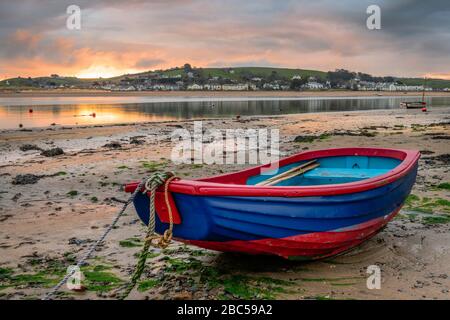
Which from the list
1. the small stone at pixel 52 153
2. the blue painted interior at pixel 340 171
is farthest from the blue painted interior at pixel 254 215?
the small stone at pixel 52 153

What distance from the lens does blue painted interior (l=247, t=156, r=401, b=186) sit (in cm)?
738

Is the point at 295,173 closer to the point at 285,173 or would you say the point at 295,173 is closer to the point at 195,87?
the point at 285,173

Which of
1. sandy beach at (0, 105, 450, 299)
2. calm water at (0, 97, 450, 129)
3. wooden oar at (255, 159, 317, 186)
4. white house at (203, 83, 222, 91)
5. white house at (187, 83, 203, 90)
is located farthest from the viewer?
white house at (203, 83, 222, 91)

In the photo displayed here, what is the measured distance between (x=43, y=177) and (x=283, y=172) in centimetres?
730

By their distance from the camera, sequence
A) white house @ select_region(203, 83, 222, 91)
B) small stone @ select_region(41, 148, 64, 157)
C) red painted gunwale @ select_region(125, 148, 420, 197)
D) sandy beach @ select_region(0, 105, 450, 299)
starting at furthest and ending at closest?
white house @ select_region(203, 83, 222, 91) < small stone @ select_region(41, 148, 64, 157) < sandy beach @ select_region(0, 105, 450, 299) < red painted gunwale @ select_region(125, 148, 420, 197)

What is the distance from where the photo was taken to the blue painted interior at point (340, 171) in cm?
738

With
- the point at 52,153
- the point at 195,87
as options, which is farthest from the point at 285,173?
the point at 195,87

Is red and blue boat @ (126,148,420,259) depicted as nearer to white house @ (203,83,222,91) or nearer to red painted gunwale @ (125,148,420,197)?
red painted gunwale @ (125,148,420,197)

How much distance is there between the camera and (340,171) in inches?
309

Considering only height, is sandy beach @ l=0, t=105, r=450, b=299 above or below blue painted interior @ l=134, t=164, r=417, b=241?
below

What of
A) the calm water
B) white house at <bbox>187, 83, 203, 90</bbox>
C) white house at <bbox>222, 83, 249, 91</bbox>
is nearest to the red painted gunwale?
the calm water

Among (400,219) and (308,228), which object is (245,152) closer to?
(400,219)
